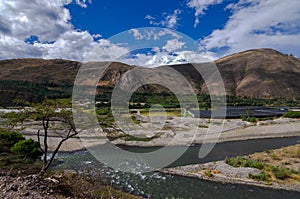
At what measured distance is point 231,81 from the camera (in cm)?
11419

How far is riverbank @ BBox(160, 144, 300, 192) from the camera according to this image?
13.3 meters

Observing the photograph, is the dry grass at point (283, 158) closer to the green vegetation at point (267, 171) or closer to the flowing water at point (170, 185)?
the green vegetation at point (267, 171)

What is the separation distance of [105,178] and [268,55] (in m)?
143

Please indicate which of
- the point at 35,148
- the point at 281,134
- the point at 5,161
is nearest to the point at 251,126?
the point at 281,134

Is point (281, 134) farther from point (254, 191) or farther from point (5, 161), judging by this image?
point (5, 161)

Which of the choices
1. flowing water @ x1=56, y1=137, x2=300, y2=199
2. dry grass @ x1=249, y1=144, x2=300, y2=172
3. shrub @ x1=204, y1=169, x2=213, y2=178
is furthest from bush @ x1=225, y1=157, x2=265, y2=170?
shrub @ x1=204, y1=169, x2=213, y2=178

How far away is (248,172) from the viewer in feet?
48.4

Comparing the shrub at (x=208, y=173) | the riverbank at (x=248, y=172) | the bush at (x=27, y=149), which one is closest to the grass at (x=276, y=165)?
the riverbank at (x=248, y=172)

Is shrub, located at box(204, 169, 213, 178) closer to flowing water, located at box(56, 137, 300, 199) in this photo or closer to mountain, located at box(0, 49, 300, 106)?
flowing water, located at box(56, 137, 300, 199)

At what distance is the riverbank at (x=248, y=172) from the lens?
1330cm

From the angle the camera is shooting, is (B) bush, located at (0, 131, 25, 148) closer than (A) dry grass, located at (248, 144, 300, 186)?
No

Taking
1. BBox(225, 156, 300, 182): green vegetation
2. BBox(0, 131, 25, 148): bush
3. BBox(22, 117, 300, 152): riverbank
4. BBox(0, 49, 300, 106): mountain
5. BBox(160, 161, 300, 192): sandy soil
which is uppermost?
BBox(0, 49, 300, 106): mountain

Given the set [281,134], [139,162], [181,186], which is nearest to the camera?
[181,186]

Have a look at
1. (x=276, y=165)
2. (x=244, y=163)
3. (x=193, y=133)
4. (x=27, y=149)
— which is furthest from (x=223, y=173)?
(x=193, y=133)
